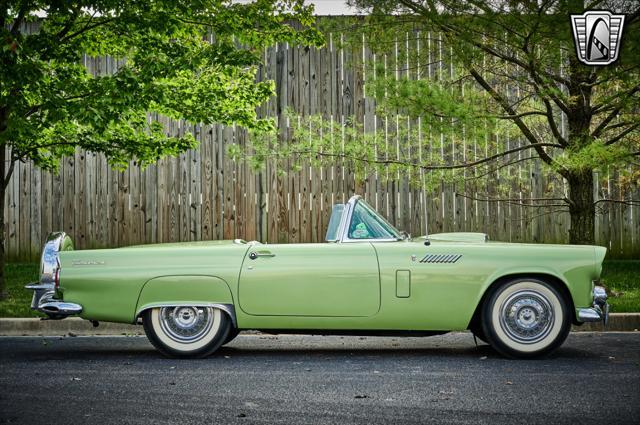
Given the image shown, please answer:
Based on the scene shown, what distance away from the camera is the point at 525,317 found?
720cm

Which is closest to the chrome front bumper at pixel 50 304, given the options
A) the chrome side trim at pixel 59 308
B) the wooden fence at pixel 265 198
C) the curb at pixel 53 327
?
the chrome side trim at pixel 59 308

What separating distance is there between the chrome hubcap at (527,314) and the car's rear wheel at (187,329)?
238 centimetres

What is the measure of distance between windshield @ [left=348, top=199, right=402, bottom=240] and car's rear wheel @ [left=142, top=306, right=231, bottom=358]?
4.46 feet

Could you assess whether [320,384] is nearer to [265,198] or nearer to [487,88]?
[487,88]

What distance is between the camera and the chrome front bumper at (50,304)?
7203 mm

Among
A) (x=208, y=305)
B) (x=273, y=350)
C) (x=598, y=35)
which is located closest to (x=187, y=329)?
(x=208, y=305)

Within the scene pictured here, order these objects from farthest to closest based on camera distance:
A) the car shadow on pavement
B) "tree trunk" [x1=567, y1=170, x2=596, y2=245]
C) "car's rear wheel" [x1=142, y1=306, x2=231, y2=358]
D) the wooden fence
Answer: the wooden fence < "tree trunk" [x1=567, y1=170, x2=596, y2=245] < the car shadow on pavement < "car's rear wheel" [x1=142, y1=306, x2=231, y2=358]

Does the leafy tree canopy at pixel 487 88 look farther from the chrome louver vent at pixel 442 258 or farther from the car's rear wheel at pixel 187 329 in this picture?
the car's rear wheel at pixel 187 329

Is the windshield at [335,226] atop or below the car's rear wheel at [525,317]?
atop

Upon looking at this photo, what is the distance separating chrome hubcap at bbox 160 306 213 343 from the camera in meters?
7.34

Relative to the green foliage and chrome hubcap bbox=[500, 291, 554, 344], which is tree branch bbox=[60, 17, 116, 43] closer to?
the green foliage

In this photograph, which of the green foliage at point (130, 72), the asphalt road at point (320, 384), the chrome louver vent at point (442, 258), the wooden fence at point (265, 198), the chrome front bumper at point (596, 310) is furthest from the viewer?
the wooden fence at point (265, 198)

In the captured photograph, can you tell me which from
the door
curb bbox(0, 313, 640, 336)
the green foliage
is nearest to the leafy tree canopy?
the green foliage

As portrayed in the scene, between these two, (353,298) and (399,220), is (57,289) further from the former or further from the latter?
(399,220)
